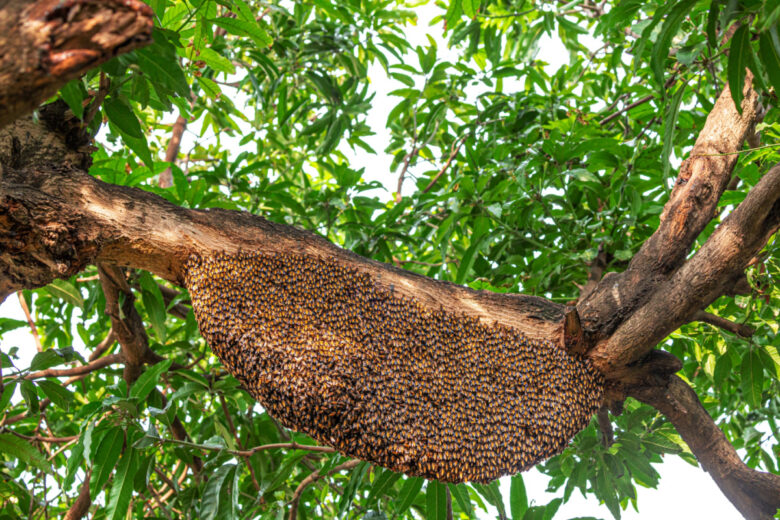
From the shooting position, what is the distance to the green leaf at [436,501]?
2227 mm

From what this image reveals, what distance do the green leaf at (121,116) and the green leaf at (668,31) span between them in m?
1.57

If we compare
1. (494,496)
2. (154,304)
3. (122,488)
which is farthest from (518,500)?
(154,304)

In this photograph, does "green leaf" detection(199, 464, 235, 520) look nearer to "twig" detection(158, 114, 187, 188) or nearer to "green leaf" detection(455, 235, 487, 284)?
"green leaf" detection(455, 235, 487, 284)

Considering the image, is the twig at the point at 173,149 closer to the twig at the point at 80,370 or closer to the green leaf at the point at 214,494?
the twig at the point at 80,370

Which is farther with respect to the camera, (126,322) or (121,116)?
(126,322)

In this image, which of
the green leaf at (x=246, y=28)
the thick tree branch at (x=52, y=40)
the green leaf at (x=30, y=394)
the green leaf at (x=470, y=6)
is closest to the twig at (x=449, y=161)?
the green leaf at (x=470, y=6)

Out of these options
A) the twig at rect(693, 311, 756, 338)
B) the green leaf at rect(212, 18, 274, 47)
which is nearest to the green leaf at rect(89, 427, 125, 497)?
the green leaf at rect(212, 18, 274, 47)

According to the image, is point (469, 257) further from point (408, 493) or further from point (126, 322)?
point (126, 322)

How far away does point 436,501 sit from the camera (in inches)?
88.4

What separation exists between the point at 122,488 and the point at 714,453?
212 cm

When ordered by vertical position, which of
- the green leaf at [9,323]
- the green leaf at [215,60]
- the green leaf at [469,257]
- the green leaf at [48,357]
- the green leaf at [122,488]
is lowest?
the green leaf at [122,488]

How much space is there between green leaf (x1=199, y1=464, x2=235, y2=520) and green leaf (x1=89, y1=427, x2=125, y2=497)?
0.37 m

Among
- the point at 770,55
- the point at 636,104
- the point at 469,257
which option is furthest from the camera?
the point at 636,104

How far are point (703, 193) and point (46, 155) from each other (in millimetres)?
2042
